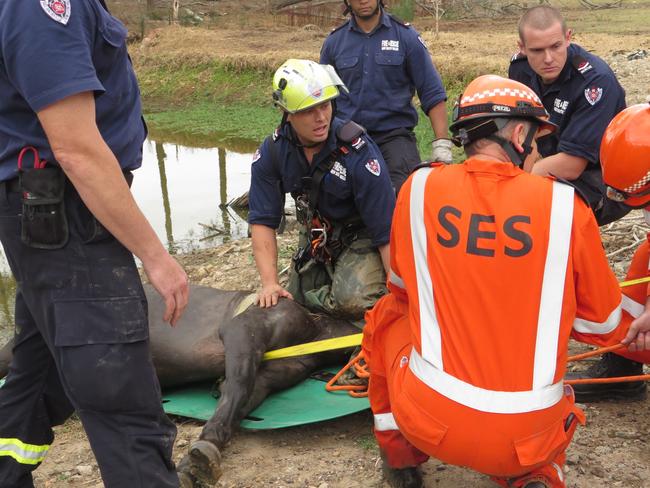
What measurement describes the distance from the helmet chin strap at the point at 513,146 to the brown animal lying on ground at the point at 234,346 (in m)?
1.95

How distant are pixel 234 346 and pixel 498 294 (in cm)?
195

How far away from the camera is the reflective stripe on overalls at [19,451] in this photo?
10.2ft

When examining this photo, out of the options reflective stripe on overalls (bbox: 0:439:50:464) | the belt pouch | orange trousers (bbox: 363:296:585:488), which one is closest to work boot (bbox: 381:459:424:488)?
orange trousers (bbox: 363:296:585:488)

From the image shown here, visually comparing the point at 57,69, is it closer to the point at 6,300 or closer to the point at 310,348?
the point at 310,348

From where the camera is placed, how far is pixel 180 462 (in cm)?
368

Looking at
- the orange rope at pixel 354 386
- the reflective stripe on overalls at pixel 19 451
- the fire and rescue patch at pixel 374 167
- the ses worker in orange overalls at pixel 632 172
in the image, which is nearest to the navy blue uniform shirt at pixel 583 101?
the fire and rescue patch at pixel 374 167

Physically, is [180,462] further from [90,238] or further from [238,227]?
[238,227]

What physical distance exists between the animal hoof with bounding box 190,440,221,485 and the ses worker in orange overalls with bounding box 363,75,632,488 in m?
1.04

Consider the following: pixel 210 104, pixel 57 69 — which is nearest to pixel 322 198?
pixel 57 69

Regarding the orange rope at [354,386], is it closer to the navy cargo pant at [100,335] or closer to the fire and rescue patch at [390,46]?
the navy cargo pant at [100,335]

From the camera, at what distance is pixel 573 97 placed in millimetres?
5070

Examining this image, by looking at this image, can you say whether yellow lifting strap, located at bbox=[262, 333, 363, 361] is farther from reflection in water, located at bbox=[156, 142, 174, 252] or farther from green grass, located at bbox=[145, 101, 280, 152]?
green grass, located at bbox=[145, 101, 280, 152]

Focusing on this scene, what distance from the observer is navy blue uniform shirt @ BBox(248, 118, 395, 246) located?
4.50m

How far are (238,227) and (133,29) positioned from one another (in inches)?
790
